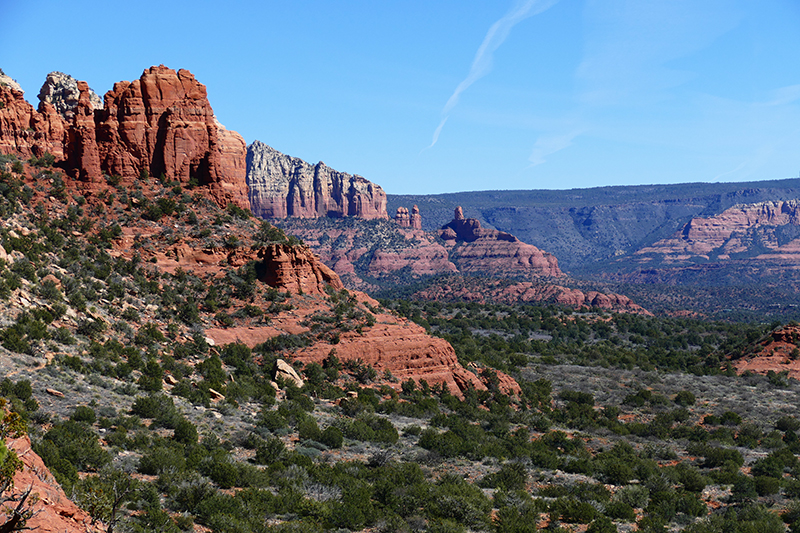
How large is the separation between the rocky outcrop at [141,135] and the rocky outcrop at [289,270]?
8.72m

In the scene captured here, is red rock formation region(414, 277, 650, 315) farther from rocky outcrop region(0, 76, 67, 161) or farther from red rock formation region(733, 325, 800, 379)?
rocky outcrop region(0, 76, 67, 161)

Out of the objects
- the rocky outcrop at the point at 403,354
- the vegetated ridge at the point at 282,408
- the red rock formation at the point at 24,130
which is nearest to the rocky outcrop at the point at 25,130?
the red rock formation at the point at 24,130

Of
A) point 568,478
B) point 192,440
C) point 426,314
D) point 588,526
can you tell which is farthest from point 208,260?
point 426,314

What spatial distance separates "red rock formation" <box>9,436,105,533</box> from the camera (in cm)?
1138

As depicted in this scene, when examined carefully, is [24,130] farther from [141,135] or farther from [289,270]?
[289,270]

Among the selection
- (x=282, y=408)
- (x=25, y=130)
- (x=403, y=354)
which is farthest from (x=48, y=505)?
(x=25, y=130)

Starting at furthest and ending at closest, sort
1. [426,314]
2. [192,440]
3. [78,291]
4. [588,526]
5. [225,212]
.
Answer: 1. [426,314]
2. [225,212]
3. [78,291]
4. [192,440]
5. [588,526]

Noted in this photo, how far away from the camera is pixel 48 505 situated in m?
12.0

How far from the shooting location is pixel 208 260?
4519 cm

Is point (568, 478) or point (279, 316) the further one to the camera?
point (279, 316)

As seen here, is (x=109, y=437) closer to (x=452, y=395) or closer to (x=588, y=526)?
(x=588, y=526)

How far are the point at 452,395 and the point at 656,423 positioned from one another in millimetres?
14081

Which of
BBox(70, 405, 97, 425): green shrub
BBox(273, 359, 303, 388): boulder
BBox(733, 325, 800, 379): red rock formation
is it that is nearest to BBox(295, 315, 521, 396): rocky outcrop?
BBox(273, 359, 303, 388): boulder

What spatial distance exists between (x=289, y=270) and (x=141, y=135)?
642 inches
